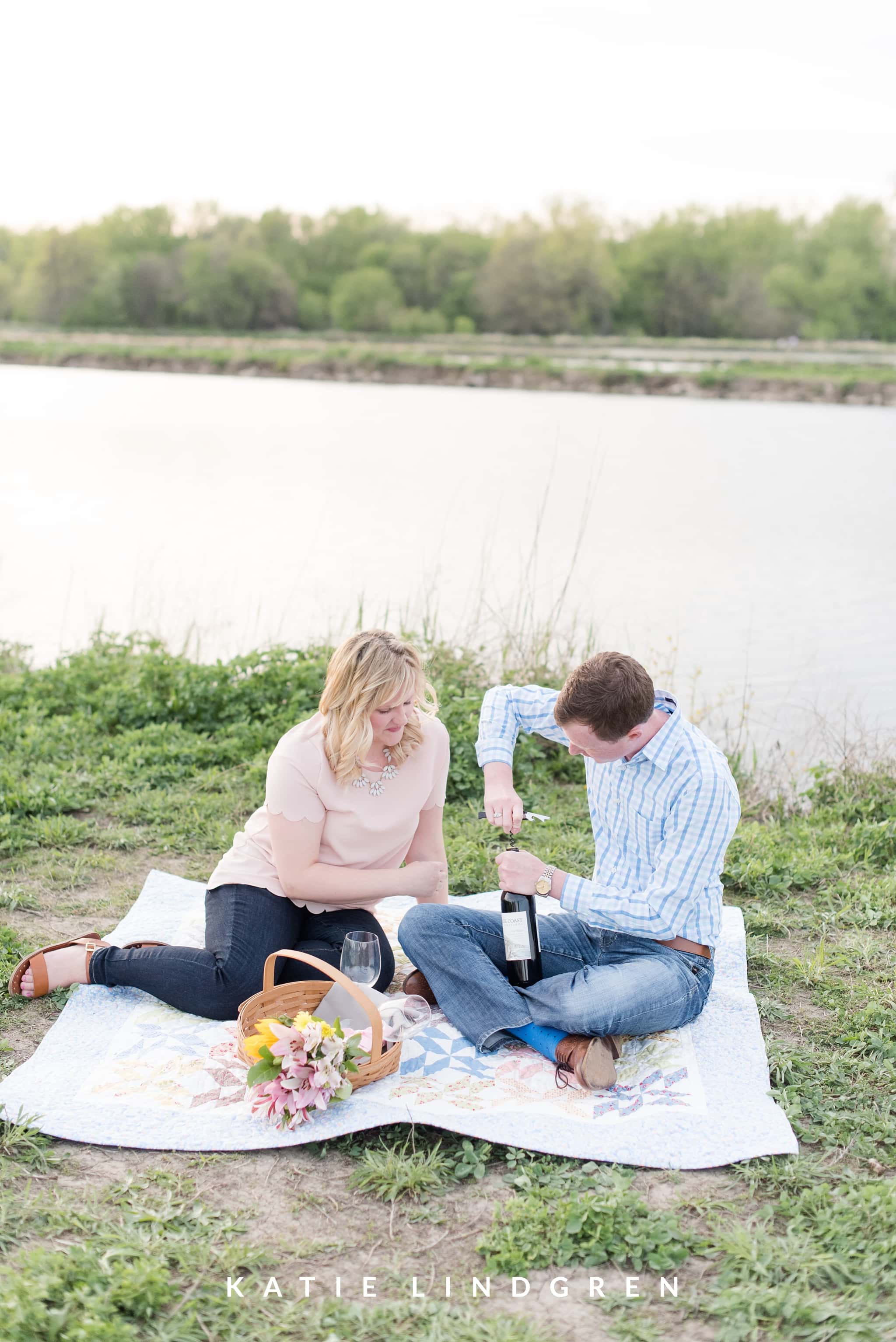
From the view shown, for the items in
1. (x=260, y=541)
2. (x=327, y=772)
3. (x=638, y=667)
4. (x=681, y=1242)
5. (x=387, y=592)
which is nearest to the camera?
(x=681, y=1242)

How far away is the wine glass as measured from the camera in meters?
3.35

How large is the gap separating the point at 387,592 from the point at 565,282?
5915 centimetres

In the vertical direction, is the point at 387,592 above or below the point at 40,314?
below

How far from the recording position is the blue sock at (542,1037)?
11.5 feet

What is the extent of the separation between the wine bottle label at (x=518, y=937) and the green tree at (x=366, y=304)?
2648 inches

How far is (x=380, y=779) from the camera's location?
3.79 metres

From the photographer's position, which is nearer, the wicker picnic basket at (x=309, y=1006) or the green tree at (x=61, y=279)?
the wicker picnic basket at (x=309, y=1006)

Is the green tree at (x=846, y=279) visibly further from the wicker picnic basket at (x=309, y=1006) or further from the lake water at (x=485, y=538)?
the wicker picnic basket at (x=309, y=1006)

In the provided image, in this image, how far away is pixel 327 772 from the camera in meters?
3.67

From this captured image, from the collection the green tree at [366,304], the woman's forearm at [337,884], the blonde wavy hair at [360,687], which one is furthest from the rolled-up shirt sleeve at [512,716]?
the green tree at [366,304]

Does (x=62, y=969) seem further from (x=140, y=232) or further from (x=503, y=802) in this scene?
(x=140, y=232)

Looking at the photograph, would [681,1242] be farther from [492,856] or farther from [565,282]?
[565,282]

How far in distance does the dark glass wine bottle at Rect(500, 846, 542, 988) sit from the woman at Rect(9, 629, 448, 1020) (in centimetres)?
35

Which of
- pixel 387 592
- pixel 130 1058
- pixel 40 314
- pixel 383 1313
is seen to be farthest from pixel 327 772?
pixel 40 314
